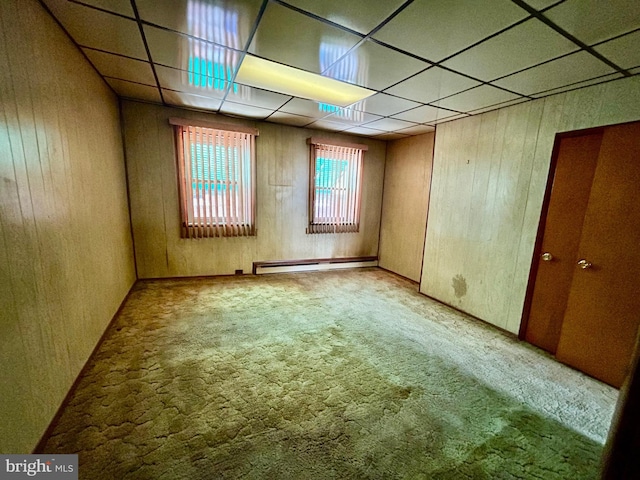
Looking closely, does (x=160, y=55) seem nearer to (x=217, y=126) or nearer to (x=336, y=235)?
(x=217, y=126)

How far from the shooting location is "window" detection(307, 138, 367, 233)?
493cm

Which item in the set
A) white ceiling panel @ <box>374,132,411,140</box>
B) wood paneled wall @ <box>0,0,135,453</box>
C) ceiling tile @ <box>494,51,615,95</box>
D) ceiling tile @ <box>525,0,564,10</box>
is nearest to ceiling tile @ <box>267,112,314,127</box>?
white ceiling panel @ <box>374,132,411,140</box>

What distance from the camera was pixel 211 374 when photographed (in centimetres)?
214

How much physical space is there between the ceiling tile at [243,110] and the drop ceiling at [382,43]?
531 millimetres

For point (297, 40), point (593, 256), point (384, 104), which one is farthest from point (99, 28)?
point (593, 256)

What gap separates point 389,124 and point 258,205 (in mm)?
2587

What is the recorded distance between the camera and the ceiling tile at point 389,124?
3.97 m

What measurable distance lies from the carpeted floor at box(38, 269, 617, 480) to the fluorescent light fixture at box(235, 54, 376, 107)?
268cm

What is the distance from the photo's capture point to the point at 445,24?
1.68 m

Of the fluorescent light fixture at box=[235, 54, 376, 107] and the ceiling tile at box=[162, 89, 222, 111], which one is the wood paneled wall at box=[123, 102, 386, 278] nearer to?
the ceiling tile at box=[162, 89, 222, 111]

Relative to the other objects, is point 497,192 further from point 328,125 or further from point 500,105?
point 328,125

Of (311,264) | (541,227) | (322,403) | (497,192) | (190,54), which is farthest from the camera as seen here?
(311,264)

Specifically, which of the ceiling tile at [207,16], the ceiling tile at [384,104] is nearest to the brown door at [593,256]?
the ceiling tile at [384,104]

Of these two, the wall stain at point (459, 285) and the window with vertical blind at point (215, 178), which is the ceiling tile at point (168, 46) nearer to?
the window with vertical blind at point (215, 178)
